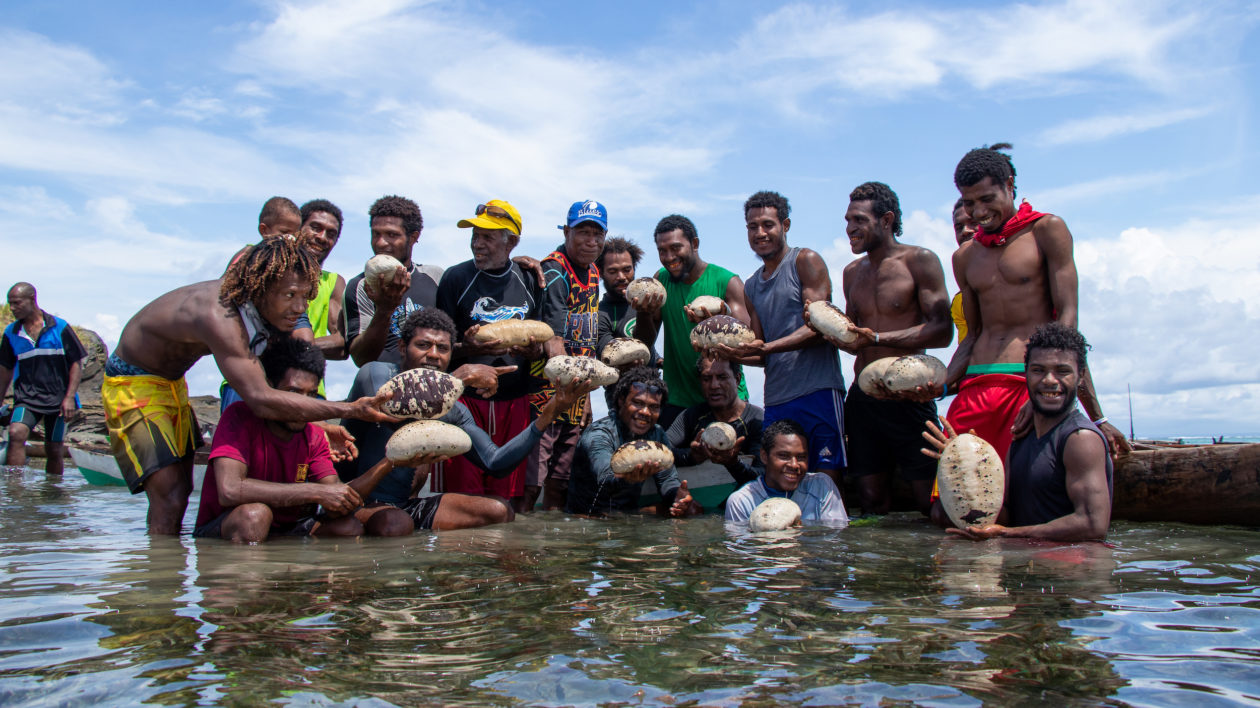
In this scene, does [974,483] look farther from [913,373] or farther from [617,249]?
[617,249]

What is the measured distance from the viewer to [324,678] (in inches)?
83.4

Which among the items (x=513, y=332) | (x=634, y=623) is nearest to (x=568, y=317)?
(x=513, y=332)

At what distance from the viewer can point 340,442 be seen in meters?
5.04

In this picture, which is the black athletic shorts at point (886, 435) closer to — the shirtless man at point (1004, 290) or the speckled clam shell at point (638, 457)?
the shirtless man at point (1004, 290)

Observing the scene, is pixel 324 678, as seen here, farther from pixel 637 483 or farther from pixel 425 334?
pixel 637 483

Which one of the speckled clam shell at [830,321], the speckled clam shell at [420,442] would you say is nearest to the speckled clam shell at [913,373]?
the speckled clam shell at [830,321]

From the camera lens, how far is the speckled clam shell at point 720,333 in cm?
574

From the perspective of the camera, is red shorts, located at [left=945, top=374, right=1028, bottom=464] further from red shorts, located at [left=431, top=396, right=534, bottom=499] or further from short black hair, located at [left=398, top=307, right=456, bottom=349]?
short black hair, located at [left=398, top=307, right=456, bottom=349]

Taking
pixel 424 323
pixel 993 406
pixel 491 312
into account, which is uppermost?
pixel 491 312

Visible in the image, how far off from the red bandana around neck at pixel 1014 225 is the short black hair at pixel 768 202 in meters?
1.54

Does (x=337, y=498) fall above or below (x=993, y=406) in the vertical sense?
below

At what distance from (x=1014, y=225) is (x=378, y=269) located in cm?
384

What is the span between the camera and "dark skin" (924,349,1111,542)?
411 cm

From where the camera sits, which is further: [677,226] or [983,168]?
[677,226]
